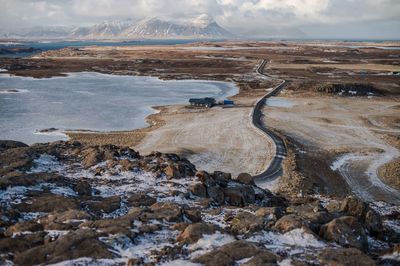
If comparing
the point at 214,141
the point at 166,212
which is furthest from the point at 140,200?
the point at 214,141

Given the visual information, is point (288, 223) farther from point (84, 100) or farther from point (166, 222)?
point (84, 100)

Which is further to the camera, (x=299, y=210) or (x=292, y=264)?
(x=299, y=210)

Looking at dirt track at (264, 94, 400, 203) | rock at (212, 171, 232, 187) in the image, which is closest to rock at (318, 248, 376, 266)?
rock at (212, 171, 232, 187)

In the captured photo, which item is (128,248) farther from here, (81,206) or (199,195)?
(199,195)

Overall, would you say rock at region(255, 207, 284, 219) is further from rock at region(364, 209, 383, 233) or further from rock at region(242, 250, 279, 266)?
rock at region(364, 209, 383, 233)

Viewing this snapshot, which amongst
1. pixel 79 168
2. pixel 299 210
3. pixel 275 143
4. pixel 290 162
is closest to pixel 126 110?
pixel 275 143
